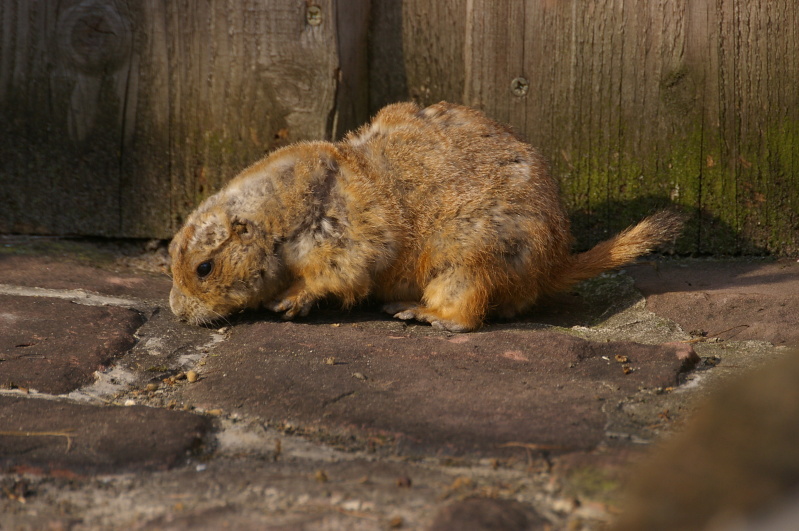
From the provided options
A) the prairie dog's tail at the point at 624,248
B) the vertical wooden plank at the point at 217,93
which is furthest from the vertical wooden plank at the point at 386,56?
the prairie dog's tail at the point at 624,248

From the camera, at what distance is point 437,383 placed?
327cm

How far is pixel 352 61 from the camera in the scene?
5121 mm

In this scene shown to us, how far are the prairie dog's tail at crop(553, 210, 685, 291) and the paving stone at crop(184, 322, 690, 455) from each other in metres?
0.75

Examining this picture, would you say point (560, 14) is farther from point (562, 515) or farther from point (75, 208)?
point (562, 515)

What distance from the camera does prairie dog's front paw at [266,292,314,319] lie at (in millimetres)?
4531

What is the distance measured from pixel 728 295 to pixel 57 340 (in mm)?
3510

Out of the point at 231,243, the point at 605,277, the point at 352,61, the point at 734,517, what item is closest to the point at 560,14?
the point at 352,61

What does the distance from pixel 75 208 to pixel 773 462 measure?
4732 mm

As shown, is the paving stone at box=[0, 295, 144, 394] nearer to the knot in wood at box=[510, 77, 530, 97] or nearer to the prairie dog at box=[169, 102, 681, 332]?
the prairie dog at box=[169, 102, 681, 332]

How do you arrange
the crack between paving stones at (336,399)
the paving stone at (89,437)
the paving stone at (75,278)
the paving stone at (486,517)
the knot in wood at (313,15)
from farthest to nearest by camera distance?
the knot in wood at (313,15) → the paving stone at (75,278) → the crack between paving stones at (336,399) → the paving stone at (89,437) → the paving stone at (486,517)

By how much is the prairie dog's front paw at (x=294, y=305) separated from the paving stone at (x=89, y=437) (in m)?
1.61

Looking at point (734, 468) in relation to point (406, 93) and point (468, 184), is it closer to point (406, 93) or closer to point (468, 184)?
point (468, 184)

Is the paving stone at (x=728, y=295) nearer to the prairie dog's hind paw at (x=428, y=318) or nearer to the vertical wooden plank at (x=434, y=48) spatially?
the prairie dog's hind paw at (x=428, y=318)

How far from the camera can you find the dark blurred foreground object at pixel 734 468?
1.51m
